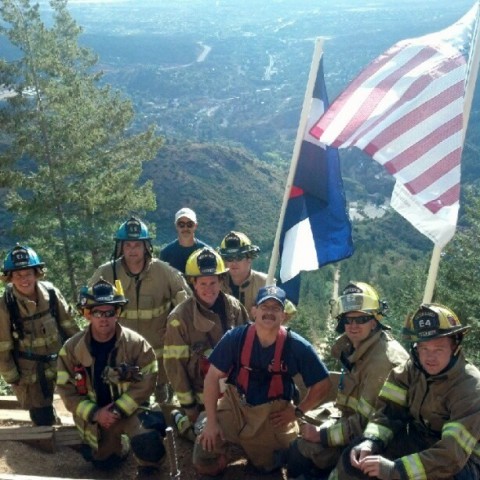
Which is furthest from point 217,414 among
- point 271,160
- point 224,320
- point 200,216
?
point 271,160

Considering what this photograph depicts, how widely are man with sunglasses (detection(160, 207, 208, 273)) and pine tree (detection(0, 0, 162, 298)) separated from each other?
14831mm

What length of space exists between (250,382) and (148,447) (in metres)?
1.11

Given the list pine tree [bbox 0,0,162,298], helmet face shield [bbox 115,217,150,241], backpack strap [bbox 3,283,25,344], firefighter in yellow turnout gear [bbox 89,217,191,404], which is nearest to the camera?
backpack strap [bbox 3,283,25,344]

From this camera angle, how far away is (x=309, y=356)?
5.42 meters

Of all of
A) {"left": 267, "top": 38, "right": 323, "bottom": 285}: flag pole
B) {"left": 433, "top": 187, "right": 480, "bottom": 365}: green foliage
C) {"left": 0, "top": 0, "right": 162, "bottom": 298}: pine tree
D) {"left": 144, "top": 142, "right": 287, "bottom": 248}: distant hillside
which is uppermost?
{"left": 267, "top": 38, "right": 323, "bottom": 285}: flag pole

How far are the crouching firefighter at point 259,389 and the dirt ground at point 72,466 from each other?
0.24m

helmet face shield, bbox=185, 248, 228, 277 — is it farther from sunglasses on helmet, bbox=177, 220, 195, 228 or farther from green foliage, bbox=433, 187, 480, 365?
green foliage, bbox=433, 187, 480, 365

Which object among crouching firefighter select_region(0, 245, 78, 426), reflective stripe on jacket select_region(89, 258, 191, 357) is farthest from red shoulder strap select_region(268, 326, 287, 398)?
crouching firefighter select_region(0, 245, 78, 426)

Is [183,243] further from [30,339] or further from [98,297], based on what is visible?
[98,297]

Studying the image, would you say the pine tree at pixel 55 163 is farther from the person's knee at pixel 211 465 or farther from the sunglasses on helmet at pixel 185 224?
the person's knee at pixel 211 465

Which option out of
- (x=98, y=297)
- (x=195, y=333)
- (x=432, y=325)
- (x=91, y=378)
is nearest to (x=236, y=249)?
(x=195, y=333)

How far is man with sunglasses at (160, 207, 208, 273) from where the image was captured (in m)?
8.10

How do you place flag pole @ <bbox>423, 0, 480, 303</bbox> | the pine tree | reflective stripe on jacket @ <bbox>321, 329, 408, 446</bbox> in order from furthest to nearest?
the pine tree < flag pole @ <bbox>423, 0, 480, 303</bbox> < reflective stripe on jacket @ <bbox>321, 329, 408, 446</bbox>

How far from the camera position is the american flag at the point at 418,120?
5.89 m
